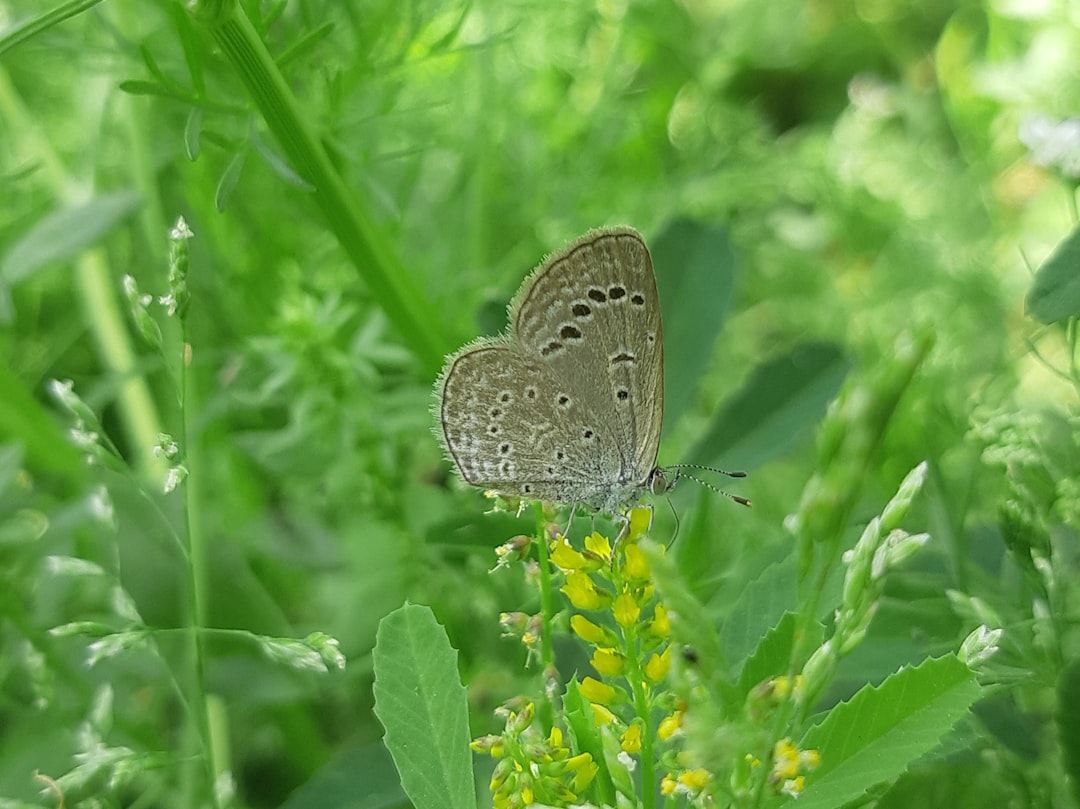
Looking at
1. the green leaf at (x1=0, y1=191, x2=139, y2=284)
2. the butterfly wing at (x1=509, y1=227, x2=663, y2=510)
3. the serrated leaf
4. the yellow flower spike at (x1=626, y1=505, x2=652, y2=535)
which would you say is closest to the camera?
the yellow flower spike at (x1=626, y1=505, x2=652, y2=535)

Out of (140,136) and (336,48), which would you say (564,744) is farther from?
(140,136)

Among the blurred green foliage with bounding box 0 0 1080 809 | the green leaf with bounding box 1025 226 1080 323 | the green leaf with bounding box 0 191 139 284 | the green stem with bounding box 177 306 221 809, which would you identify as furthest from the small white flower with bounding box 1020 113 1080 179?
the green leaf with bounding box 0 191 139 284

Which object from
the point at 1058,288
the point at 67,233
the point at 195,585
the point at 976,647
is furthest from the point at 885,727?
the point at 67,233

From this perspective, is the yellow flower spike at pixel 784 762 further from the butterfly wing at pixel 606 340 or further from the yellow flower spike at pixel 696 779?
the butterfly wing at pixel 606 340

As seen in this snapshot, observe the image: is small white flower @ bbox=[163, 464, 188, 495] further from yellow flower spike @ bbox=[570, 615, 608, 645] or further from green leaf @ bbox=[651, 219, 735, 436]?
green leaf @ bbox=[651, 219, 735, 436]

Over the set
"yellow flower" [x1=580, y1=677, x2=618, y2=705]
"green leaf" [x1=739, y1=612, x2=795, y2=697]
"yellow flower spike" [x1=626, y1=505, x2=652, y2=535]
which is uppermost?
"yellow flower spike" [x1=626, y1=505, x2=652, y2=535]
